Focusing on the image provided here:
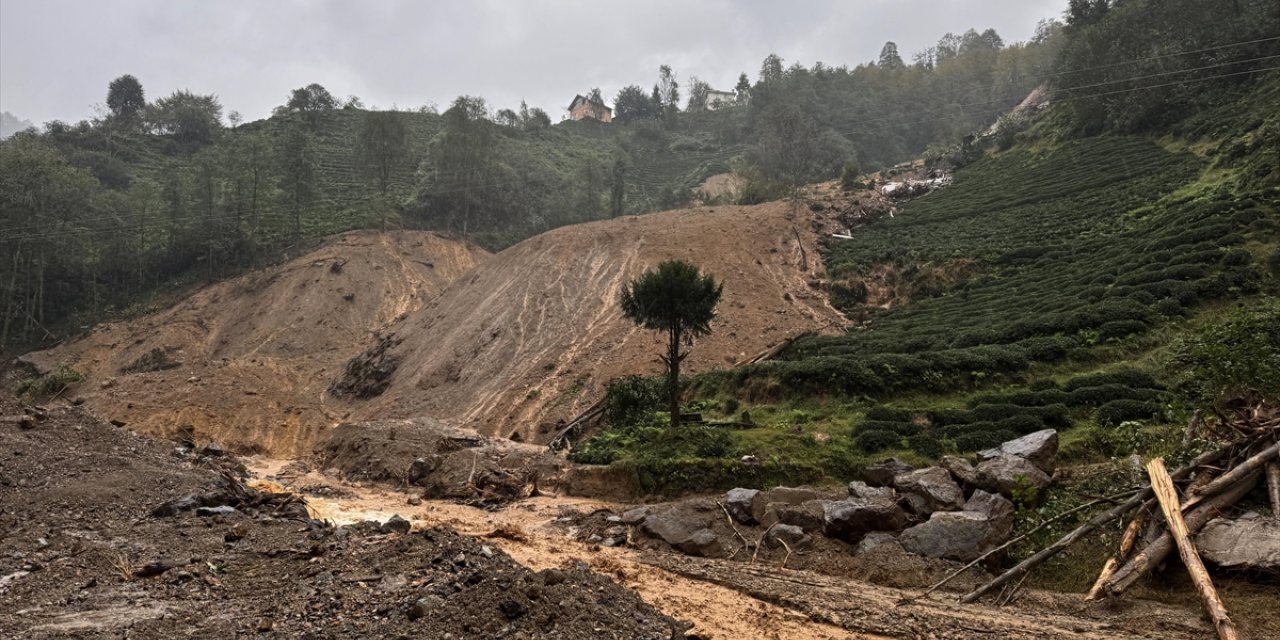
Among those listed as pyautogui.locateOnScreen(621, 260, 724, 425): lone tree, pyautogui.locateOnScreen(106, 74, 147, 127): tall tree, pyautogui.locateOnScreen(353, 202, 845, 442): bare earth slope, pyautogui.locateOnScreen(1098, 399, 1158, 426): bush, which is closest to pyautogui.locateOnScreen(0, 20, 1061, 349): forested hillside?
pyautogui.locateOnScreen(106, 74, 147, 127): tall tree

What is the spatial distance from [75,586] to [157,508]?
4.21 metres

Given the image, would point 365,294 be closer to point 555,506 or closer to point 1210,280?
point 555,506

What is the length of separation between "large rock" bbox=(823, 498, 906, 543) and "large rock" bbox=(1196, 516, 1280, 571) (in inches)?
185

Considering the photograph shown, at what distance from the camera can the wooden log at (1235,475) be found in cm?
918

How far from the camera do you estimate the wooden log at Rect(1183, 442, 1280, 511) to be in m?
9.18

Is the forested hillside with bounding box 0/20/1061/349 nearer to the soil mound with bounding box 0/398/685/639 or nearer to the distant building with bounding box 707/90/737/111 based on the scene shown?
the distant building with bounding box 707/90/737/111

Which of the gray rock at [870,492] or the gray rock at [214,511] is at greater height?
the gray rock at [214,511]

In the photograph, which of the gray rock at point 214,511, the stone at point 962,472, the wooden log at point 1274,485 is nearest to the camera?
the wooden log at point 1274,485

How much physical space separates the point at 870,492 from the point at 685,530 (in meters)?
3.96

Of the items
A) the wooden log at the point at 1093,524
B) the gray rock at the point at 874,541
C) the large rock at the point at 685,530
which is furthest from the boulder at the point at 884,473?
the wooden log at the point at 1093,524

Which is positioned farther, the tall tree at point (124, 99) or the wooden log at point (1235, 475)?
the tall tree at point (124, 99)

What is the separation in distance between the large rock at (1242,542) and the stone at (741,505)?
7.55 metres

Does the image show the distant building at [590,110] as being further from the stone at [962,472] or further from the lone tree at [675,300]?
the stone at [962,472]

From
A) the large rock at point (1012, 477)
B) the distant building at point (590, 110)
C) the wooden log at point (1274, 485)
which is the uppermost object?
the distant building at point (590, 110)
